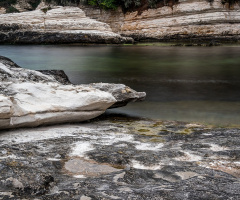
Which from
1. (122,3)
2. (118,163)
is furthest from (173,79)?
(122,3)

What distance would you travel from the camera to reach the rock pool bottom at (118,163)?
2279mm

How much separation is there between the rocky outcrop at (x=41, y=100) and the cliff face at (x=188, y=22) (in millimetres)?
20051

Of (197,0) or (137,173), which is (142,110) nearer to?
(137,173)

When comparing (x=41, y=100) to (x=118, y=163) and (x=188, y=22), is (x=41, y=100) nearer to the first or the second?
(x=118, y=163)

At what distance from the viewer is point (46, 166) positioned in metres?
2.82

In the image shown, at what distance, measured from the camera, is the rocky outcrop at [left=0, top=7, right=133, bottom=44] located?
78.7ft

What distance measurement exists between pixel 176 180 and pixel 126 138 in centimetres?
145

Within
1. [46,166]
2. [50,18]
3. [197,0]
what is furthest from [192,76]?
[50,18]

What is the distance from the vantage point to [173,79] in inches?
406

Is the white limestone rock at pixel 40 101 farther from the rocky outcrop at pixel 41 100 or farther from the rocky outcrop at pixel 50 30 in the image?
the rocky outcrop at pixel 50 30

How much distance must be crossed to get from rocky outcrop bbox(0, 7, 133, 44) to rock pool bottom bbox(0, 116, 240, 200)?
20.4m

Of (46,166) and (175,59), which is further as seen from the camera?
(175,59)

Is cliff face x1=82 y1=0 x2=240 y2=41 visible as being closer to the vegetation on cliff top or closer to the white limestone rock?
the vegetation on cliff top

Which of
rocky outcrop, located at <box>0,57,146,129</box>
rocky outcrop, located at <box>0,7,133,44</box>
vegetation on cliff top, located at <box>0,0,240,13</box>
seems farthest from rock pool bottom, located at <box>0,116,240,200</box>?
vegetation on cliff top, located at <box>0,0,240,13</box>
